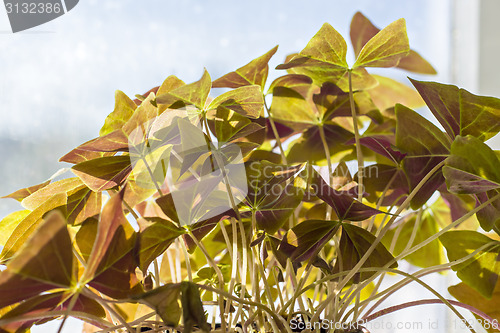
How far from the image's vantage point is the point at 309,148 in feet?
1.53

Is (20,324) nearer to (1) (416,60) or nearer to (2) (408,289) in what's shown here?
(1) (416,60)

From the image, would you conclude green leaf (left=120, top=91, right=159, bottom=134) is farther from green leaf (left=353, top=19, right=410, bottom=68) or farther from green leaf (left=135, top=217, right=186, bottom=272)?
green leaf (left=353, top=19, right=410, bottom=68)

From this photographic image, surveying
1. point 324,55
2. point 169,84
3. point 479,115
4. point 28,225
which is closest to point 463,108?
point 479,115

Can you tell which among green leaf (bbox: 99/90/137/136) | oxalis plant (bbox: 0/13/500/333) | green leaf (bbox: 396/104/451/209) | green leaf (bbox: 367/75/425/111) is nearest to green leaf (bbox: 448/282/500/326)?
oxalis plant (bbox: 0/13/500/333)

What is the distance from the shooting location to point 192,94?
0.31 metres

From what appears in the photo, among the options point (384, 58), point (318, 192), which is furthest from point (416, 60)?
point (318, 192)

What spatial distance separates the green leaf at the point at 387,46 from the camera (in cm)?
34

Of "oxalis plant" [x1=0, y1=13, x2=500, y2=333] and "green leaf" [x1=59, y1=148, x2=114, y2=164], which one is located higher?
"green leaf" [x1=59, y1=148, x2=114, y2=164]

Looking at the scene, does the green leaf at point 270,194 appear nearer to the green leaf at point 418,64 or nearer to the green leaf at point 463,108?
the green leaf at point 463,108

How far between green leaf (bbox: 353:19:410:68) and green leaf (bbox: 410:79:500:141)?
4 cm

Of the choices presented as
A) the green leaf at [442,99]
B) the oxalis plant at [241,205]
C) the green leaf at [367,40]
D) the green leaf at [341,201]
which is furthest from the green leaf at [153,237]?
the green leaf at [367,40]

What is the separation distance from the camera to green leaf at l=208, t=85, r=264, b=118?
32 cm

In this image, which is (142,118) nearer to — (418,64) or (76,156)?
(76,156)

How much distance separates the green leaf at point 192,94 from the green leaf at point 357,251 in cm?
15
